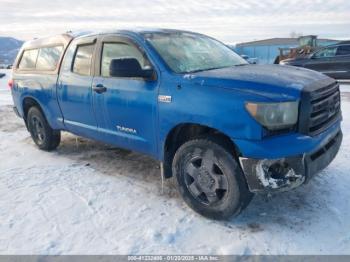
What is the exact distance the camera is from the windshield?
3.76 metres

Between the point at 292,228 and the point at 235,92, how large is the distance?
133 cm

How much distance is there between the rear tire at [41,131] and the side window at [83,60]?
1.34 m

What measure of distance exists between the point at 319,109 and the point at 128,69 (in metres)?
1.85

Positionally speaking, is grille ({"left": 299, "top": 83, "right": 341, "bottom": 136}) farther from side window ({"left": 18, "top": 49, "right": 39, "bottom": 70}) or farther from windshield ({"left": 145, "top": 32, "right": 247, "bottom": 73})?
side window ({"left": 18, "top": 49, "right": 39, "bottom": 70})

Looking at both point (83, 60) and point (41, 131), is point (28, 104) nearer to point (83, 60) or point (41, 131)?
point (41, 131)

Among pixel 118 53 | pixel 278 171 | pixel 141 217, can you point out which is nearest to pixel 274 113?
pixel 278 171

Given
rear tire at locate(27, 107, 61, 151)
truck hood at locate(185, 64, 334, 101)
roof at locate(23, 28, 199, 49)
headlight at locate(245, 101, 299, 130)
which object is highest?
roof at locate(23, 28, 199, 49)

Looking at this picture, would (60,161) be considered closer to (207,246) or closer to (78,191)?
(78,191)

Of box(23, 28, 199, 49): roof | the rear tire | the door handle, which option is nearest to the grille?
box(23, 28, 199, 49): roof

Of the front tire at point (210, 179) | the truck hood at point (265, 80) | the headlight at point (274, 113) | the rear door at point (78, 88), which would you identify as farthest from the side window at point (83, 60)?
the headlight at point (274, 113)

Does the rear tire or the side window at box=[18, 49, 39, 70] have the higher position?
the side window at box=[18, 49, 39, 70]

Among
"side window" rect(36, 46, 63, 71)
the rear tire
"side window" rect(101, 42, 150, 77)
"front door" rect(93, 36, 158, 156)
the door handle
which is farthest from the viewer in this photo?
the rear tire

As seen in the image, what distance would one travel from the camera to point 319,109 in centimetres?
321

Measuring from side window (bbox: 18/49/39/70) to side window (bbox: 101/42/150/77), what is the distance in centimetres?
193
